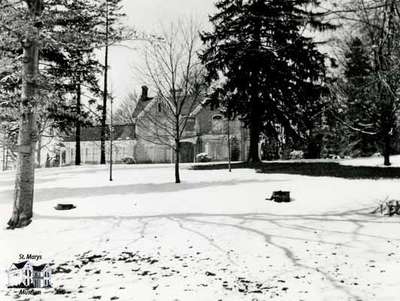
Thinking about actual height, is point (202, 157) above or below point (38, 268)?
above

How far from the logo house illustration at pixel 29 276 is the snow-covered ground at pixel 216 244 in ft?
0.59

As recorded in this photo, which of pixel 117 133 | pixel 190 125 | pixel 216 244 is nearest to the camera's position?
pixel 216 244

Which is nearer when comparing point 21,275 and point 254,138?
point 21,275

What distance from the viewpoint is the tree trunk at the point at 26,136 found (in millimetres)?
9922

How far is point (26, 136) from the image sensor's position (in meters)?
9.97

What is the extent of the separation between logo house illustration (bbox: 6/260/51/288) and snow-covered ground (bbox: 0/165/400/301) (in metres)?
0.18

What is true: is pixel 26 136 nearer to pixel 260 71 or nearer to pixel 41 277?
pixel 41 277

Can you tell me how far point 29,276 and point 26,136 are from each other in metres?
4.86

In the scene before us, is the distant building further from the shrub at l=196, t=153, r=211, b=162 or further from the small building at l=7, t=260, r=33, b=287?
the small building at l=7, t=260, r=33, b=287

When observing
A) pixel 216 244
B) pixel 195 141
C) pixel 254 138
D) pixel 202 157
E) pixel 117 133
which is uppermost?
pixel 117 133

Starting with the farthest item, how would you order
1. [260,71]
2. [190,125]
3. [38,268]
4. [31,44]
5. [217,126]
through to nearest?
[190,125] < [217,126] < [260,71] < [31,44] < [38,268]

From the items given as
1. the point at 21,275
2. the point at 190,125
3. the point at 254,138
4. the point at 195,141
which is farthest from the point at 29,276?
the point at 190,125

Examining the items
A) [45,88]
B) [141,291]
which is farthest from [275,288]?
[45,88]

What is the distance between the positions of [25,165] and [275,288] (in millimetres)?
7210
